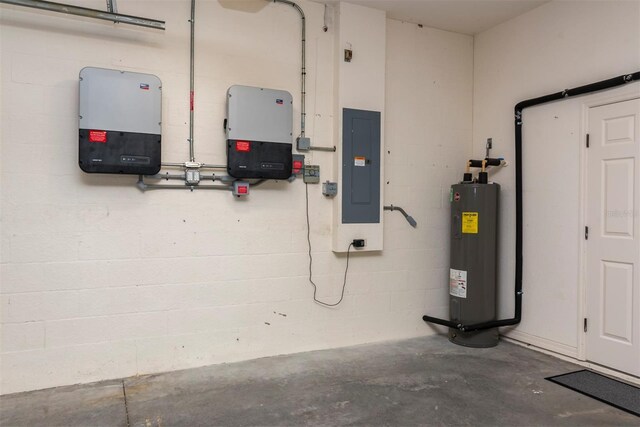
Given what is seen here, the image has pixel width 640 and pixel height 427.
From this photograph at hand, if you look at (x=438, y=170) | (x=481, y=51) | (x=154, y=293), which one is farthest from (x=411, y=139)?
(x=154, y=293)

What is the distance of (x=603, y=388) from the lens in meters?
2.78

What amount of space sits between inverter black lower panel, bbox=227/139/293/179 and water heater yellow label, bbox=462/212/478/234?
1616 millimetres

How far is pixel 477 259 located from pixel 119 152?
295 centimetres

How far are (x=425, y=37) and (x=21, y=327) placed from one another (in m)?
4.02

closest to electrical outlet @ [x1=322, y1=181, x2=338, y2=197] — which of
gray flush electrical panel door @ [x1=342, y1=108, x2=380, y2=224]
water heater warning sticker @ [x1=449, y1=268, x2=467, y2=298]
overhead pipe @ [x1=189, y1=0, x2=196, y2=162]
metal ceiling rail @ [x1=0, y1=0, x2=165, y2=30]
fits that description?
gray flush electrical panel door @ [x1=342, y1=108, x2=380, y2=224]

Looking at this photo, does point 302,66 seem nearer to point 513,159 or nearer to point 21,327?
point 513,159

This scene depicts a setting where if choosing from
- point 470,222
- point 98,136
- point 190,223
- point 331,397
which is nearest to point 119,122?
point 98,136

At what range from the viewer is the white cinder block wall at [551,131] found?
3121 mm

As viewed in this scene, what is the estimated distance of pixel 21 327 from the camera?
8.75 feet

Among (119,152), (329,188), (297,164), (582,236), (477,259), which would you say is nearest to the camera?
(119,152)

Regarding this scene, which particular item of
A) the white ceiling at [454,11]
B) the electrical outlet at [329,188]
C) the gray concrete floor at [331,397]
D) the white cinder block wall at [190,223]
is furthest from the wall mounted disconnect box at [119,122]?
the white ceiling at [454,11]

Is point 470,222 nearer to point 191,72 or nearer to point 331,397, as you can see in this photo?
point 331,397

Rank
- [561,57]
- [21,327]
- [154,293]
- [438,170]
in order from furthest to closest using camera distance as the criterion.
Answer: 1. [438,170]
2. [561,57]
3. [154,293]
4. [21,327]

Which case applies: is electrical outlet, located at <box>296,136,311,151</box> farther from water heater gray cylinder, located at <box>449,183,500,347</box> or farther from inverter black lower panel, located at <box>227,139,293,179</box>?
water heater gray cylinder, located at <box>449,183,500,347</box>
